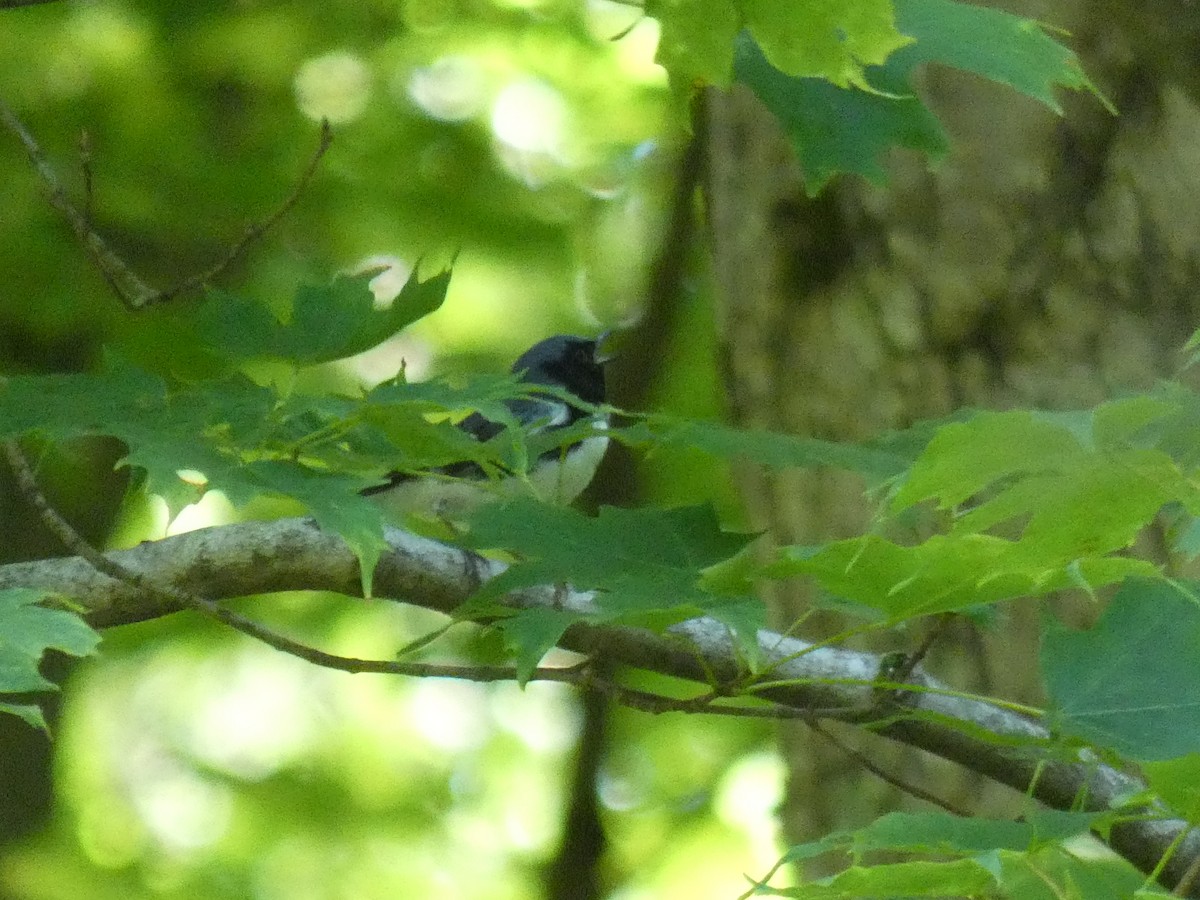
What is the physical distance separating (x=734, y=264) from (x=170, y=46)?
1833mm

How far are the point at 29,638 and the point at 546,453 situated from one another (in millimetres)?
1892

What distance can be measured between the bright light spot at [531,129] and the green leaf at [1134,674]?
133 inches

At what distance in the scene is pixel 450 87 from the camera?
180 inches

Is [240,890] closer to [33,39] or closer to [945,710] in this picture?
[33,39]

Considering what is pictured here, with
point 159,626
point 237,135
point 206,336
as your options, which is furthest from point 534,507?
point 159,626

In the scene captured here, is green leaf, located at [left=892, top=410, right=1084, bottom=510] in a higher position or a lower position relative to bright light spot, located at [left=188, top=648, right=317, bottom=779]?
higher

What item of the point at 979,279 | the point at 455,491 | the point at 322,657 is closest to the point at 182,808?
the point at 455,491

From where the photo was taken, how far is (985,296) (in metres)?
3.08

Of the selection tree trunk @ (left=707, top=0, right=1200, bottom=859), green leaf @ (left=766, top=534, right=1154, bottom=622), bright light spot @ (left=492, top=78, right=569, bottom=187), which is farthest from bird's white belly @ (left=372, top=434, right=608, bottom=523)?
green leaf @ (left=766, top=534, right=1154, bottom=622)

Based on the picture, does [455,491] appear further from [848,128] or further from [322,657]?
[322,657]

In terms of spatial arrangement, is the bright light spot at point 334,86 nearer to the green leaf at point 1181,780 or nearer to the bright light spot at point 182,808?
the bright light spot at point 182,808

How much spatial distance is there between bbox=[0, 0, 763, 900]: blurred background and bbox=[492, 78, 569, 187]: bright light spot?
0.01 m

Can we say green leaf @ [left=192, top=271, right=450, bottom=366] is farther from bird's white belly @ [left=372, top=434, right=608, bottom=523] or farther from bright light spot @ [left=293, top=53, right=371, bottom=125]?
bright light spot @ [left=293, top=53, right=371, bottom=125]

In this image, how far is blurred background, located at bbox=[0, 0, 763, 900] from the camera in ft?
12.9
